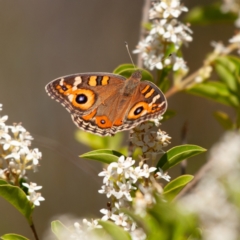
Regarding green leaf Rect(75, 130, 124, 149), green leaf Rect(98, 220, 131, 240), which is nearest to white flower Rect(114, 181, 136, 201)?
green leaf Rect(98, 220, 131, 240)

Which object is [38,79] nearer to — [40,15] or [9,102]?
[9,102]

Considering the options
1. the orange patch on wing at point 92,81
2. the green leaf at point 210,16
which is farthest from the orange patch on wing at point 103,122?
the green leaf at point 210,16

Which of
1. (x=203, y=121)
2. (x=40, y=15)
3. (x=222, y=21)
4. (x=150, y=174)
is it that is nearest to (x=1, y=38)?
(x=40, y=15)

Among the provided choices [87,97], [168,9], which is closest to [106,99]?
[87,97]

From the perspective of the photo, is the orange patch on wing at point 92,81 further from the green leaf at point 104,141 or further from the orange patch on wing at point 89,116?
the green leaf at point 104,141

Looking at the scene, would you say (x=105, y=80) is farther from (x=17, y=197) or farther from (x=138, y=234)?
(x=138, y=234)

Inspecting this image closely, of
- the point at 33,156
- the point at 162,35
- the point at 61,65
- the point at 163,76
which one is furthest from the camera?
the point at 61,65

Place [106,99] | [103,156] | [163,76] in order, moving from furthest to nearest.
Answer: [106,99], [163,76], [103,156]
